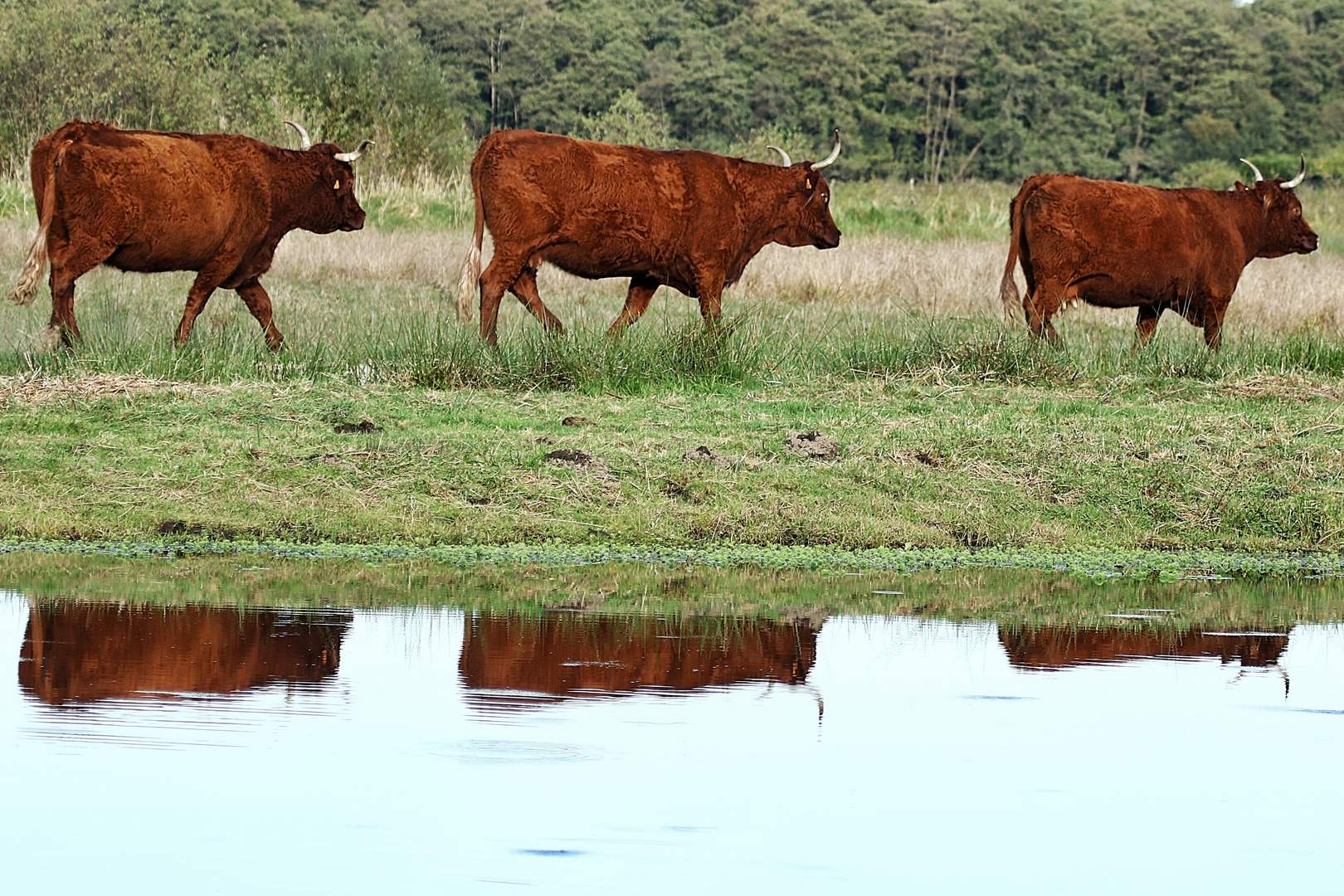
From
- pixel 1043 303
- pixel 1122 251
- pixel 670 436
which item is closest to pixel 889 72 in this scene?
pixel 1122 251

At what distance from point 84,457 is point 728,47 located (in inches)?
2954

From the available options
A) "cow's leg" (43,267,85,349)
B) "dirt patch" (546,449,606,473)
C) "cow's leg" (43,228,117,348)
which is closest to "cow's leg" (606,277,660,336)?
"cow's leg" (43,228,117,348)

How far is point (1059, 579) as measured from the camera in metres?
7.07

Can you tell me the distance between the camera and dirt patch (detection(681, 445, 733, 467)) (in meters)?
8.41

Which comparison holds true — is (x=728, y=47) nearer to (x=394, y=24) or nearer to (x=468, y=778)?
(x=394, y=24)

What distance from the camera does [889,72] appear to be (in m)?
80.8

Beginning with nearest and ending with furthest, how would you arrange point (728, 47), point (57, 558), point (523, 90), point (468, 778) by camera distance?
point (468, 778), point (57, 558), point (523, 90), point (728, 47)

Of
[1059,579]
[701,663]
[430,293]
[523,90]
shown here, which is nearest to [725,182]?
[430,293]

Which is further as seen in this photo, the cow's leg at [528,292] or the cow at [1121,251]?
the cow at [1121,251]

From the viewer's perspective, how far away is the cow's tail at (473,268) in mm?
12352

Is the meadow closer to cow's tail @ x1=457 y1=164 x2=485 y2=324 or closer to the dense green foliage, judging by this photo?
cow's tail @ x1=457 y1=164 x2=485 y2=324

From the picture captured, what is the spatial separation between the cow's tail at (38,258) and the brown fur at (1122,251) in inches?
253

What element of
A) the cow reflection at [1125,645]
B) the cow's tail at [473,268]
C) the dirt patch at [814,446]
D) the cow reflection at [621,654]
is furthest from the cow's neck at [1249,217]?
the cow reflection at [621,654]

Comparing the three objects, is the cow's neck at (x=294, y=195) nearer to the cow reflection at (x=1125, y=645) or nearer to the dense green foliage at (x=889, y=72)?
the cow reflection at (x=1125, y=645)
